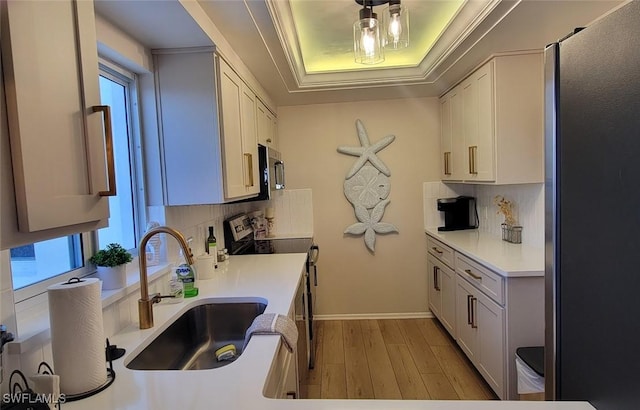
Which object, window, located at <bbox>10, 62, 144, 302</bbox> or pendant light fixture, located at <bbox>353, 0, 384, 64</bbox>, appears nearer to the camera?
window, located at <bbox>10, 62, 144, 302</bbox>

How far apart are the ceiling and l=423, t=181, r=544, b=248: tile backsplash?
3.28 feet

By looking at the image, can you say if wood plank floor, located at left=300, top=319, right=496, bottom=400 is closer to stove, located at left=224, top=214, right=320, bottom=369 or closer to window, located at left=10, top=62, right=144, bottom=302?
stove, located at left=224, top=214, right=320, bottom=369

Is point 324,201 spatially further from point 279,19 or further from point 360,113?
point 279,19

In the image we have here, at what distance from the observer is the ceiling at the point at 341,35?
1.64m

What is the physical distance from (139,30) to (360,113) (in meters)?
2.54

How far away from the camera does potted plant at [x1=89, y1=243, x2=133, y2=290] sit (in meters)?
1.43

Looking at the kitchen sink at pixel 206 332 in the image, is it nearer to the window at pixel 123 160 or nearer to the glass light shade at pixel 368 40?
the window at pixel 123 160

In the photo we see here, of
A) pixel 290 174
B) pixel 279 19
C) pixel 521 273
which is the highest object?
pixel 279 19

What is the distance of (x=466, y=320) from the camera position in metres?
2.79

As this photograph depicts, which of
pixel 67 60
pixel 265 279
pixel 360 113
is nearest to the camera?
pixel 67 60

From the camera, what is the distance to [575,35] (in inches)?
35.2

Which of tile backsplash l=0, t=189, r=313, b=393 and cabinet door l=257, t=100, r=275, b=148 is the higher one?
cabinet door l=257, t=100, r=275, b=148

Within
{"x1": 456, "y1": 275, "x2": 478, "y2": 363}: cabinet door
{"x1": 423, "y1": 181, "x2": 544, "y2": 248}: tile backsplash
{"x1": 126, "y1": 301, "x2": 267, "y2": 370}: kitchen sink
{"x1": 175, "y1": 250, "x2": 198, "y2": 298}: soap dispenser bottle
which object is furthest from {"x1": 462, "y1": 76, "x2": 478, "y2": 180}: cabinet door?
{"x1": 175, "y1": 250, "x2": 198, "y2": 298}: soap dispenser bottle

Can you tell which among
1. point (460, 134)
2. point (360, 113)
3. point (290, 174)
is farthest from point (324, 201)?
point (460, 134)
